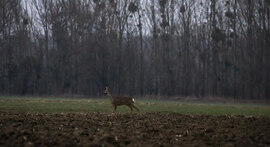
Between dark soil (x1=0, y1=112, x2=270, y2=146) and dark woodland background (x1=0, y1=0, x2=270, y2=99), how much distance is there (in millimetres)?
44751

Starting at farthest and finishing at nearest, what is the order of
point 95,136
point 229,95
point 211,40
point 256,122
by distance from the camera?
point 211,40
point 229,95
point 256,122
point 95,136

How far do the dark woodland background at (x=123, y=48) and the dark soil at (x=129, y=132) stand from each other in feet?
147

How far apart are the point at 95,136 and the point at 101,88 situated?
5066cm

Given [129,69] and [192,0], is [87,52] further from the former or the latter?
[192,0]

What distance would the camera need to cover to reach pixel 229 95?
60594 mm

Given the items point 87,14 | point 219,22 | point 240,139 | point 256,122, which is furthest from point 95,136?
point 87,14

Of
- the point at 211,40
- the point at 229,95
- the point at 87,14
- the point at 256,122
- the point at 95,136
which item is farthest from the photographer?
the point at 87,14

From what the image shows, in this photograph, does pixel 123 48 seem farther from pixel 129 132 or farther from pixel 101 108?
pixel 129 132

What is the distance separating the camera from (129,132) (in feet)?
49.1

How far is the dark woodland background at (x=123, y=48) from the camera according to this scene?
207ft

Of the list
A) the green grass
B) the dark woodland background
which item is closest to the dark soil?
the green grass

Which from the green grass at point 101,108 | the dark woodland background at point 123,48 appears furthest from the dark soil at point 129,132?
the dark woodland background at point 123,48

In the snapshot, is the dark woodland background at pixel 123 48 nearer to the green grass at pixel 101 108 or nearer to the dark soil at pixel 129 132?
the green grass at pixel 101 108

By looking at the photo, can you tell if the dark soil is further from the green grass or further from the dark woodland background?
the dark woodland background
